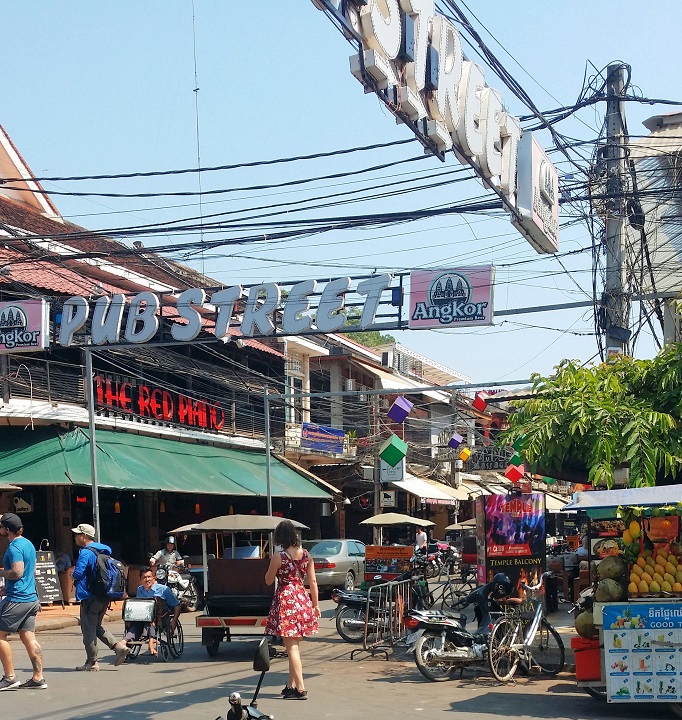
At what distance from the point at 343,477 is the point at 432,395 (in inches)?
545

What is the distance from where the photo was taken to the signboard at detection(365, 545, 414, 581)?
19641mm

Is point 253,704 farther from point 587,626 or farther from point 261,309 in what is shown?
point 261,309

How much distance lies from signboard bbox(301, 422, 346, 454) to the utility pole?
20602 mm

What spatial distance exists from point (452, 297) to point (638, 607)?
35.0ft

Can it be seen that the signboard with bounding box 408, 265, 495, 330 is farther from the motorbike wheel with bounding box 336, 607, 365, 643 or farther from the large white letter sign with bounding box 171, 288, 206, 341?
the motorbike wheel with bounding box 336, 607, 365, 643

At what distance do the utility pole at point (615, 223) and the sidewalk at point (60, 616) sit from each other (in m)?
10.9

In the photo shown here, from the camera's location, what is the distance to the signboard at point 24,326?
21.0m

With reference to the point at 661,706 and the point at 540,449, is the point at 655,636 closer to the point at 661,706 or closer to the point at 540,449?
the point at 661,706

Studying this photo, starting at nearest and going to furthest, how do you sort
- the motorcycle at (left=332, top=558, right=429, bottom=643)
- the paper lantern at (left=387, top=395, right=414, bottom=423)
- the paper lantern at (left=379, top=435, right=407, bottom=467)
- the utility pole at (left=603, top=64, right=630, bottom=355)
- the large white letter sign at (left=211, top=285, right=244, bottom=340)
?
the motorcycle at (left=332, top=558, right=429, bottom=643) < the utility pole at (left=603, top=64, right=630, bottom=355) < the large white letter sign at (left=211, top=285, right=244, bottom=340) < the paper lantern at (left=379, top=435, right=407, bottom=467) < the paper lantern at (left=387, top=395, right=414, bottom=423)

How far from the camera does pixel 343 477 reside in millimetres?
40344

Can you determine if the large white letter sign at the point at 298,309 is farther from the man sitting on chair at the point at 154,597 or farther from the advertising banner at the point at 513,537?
the man sitting on chair at the point at 154,597

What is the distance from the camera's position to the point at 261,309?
2128cm

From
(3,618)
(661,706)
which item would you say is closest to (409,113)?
(661,706)

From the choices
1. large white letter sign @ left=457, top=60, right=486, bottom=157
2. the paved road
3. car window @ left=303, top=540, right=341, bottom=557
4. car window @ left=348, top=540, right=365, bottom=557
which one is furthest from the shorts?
car window @ left=348, top=540, right=365, bottom=557
